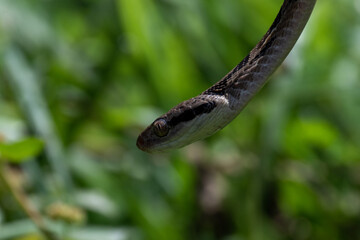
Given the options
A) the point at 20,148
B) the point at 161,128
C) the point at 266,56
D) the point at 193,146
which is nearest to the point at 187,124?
the point at 161,128

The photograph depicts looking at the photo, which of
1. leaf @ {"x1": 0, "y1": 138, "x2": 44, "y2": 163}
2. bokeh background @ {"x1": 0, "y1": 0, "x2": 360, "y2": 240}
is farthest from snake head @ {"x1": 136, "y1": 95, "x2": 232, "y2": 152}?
bokeh background @ {"x1": 0, "y1": 0, "x2": 360, "y2": 240}

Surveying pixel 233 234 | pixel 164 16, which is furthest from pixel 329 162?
pixel 164 16

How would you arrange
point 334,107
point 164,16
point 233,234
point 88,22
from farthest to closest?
point 88,22, point 164,16, point 334,107, point 233,234

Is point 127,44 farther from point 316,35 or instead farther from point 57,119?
point 316,35

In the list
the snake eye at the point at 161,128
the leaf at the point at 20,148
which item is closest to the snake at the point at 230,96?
the snake eye at the point at 161,128

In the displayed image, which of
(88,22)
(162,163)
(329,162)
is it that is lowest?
(329,162)

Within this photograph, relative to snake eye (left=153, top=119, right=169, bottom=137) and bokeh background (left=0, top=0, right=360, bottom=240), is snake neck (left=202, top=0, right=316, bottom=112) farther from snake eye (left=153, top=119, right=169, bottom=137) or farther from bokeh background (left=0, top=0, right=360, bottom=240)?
bokeh background (left=0, top=0, right=360, bottom=240)

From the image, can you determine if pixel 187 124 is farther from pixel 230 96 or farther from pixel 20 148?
pixel 20 148
